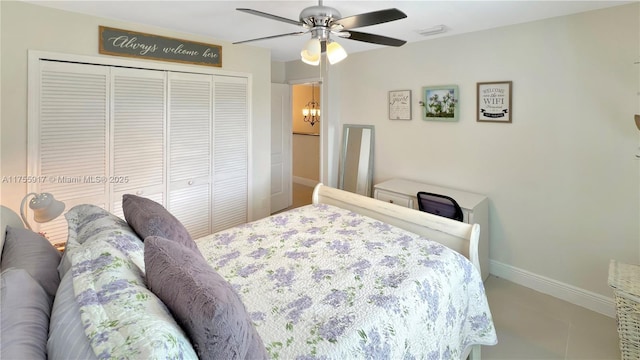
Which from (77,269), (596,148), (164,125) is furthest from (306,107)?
(77,269)

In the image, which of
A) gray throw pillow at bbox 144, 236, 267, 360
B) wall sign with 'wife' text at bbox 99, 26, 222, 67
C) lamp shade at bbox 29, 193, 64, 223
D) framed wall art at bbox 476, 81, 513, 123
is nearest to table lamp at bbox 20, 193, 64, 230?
lamp shade at bbox 29, 193, 64, 223

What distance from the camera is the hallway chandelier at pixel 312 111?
6.61 m

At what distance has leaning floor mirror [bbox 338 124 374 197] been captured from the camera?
4.14 metres

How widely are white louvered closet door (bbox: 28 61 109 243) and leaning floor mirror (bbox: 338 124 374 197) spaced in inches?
108

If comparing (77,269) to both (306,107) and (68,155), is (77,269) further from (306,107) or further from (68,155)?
(306,107)

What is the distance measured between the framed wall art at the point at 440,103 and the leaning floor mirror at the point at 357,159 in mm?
795

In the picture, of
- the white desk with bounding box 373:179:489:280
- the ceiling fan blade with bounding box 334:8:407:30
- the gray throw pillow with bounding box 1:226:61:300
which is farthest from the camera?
the white desk with bounding box 373:179:489:280

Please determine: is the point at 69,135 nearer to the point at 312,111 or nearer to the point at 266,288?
the point at 266,288

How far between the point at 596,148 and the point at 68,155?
425cm

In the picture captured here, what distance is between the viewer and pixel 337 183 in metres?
4.60

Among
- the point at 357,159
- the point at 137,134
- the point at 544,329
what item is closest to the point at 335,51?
the point at 137,134

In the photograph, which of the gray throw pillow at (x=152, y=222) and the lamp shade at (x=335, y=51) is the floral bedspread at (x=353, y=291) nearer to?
the gray throw pillow at (x=152, y=222)

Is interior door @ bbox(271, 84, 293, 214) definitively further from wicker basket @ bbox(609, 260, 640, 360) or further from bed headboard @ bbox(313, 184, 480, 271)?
wicker basket @ bbox(609, 260, 640, 360)

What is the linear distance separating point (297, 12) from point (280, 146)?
276 cm
